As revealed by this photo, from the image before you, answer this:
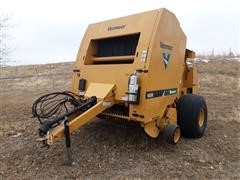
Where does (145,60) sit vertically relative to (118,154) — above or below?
above

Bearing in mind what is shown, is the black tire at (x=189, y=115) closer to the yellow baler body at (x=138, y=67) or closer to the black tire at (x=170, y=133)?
the yellow baler body at (x=138, y=67)

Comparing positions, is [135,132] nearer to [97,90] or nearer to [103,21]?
[97,90]

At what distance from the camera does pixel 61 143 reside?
4977 mm

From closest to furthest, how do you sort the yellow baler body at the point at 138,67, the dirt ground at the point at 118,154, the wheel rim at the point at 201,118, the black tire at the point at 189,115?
the dirt ground at the point at 118,154 → the yellow baler body at the point at 138,67 → the black tire at the point at 189,115 → the wheel rim at the point at 201,118

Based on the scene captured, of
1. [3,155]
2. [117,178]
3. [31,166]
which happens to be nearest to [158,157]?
[117,178]

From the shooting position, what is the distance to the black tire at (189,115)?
5.46 meters

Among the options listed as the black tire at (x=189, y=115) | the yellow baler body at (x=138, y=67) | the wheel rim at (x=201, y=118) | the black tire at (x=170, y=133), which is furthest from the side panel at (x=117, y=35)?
the wheel rim at (x=201, y=118)

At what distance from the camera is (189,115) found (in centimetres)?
545

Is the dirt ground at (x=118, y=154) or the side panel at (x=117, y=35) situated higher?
the side panel at (x=117, y=35)

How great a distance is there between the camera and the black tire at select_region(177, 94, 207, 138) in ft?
17.9

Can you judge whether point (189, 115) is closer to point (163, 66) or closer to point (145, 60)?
point (163, 66)

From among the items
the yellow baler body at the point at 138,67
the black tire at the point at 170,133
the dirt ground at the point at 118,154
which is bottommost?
the dirt ground at the point at 118,154

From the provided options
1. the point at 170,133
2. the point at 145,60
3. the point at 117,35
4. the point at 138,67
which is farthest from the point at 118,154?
the point at 117,35

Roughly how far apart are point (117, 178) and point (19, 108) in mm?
5187
